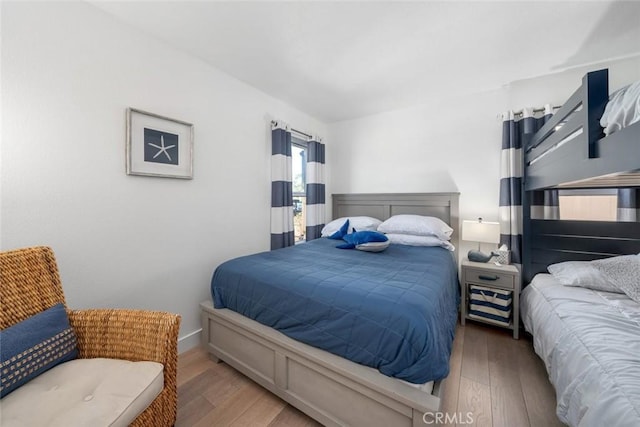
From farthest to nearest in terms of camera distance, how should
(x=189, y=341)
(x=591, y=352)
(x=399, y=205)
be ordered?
(x=399, y=205)
(x=189, y=341)
(x=591, y=352)

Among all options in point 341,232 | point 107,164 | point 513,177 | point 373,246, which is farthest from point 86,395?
point 513,177

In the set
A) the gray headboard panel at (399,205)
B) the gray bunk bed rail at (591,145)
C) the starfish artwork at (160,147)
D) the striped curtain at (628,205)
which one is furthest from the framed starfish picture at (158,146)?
the striped curtain at (628,205)

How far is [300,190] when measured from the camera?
137 inches

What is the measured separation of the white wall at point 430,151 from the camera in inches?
106

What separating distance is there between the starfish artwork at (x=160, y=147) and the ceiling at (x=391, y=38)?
0.76 meters

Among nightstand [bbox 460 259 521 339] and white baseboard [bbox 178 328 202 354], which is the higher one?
nightstand [bbox 460 259 521 339]

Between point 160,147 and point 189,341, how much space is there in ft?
5.34

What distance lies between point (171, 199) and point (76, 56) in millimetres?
1029

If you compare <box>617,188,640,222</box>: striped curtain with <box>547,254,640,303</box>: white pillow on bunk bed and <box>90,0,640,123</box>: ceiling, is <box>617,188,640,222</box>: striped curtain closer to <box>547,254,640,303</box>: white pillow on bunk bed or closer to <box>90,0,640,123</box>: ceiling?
<box>547,254,640,303</box>: white pillow on bunk bed

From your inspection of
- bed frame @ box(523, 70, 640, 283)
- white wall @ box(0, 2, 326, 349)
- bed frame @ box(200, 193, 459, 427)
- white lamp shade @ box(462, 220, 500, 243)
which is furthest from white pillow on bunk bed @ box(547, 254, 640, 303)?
white wall @ box(0, 2, 326, 349)

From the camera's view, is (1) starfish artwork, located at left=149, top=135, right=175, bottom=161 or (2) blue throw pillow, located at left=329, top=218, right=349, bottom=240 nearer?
(1) starfish artwork, located at left=149, top=135, right=175, bottom=161

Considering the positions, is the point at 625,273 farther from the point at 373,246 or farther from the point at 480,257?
the point at 373,246

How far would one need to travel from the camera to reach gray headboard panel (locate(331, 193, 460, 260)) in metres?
2.86

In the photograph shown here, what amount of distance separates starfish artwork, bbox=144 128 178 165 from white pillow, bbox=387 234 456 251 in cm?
225
